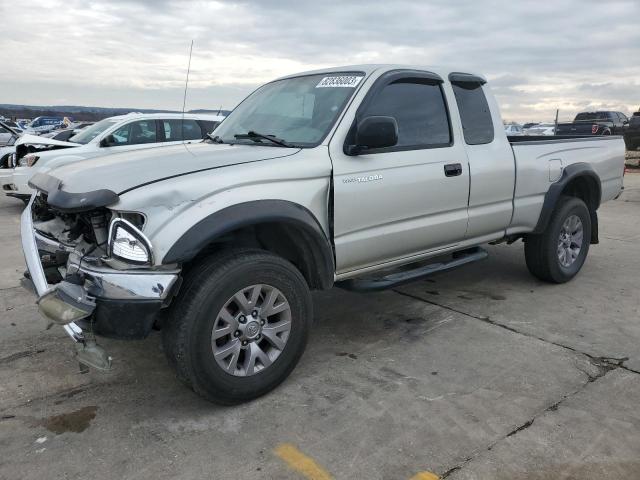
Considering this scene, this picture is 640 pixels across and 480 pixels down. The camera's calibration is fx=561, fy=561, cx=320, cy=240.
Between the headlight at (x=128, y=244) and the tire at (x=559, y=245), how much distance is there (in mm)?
3816

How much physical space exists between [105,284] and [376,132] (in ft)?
5.82

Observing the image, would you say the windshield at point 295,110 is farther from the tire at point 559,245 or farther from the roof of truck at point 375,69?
the tire at point 559,245

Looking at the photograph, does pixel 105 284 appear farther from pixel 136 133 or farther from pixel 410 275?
pixel 136 133

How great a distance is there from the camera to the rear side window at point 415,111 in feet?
13.0

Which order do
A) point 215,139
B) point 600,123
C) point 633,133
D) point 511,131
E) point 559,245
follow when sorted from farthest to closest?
point 600,123, point 633,133, point 511,131, point 559,245, point 215,139

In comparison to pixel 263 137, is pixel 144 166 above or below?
below

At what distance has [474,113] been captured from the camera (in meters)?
4.58

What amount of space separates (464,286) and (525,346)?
1483 mm

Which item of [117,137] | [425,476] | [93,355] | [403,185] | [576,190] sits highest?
[117,137]

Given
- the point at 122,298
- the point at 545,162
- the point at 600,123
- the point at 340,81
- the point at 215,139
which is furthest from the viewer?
the point at 600,123

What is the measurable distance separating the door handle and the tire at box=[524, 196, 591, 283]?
152 centimetres

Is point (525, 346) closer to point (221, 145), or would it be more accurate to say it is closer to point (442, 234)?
point (442, 234)

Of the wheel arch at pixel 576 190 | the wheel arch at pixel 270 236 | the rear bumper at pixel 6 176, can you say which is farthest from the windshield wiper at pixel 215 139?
the rear bumper at pixel 6 176

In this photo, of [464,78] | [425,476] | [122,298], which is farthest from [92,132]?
[425,476]
